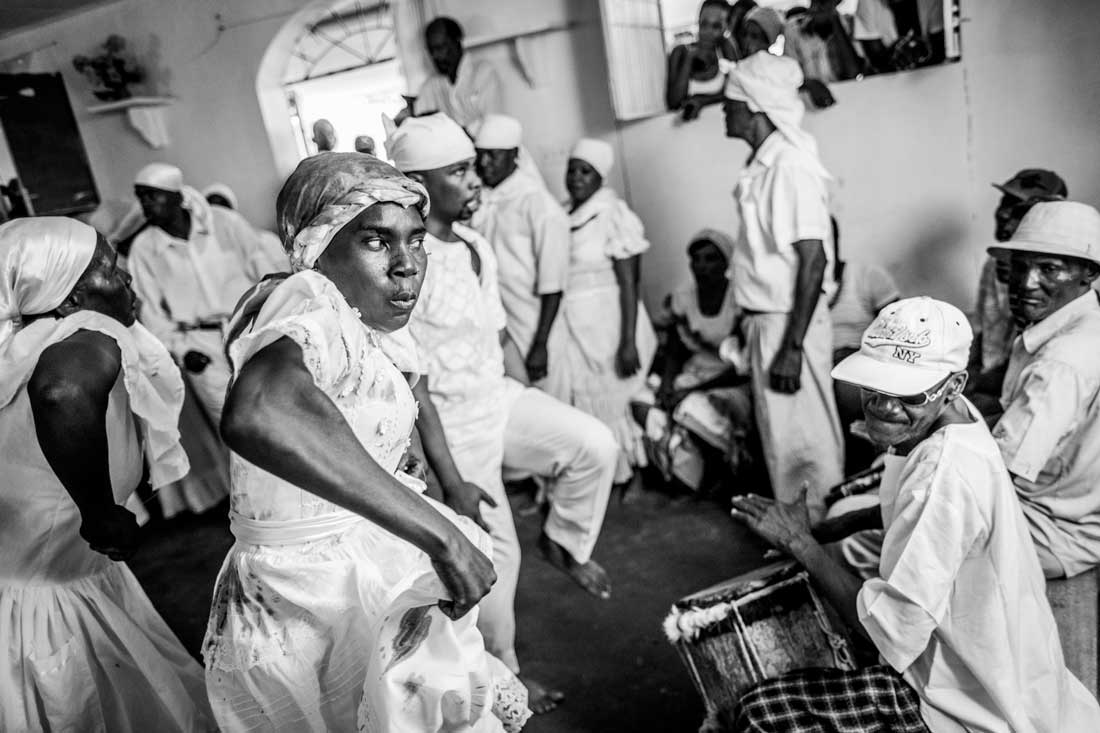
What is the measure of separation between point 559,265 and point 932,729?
9.19 feet

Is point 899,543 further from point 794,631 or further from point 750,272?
point 750,272

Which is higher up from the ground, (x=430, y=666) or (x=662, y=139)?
(x=662, y=139)

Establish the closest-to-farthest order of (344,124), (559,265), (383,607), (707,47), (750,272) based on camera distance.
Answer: (383,607)
(750,272)
(559,265)
(707,47)
(344,124)

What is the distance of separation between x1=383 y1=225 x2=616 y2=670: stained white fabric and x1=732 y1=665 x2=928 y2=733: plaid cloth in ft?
3.15

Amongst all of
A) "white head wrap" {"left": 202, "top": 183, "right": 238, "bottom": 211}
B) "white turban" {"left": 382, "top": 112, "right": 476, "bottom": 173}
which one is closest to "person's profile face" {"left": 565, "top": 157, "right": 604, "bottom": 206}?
"white turban" {"left": 382, "top": 112, "right": 476, "bottom": 173}

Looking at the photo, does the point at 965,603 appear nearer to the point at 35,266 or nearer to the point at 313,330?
the point at 313,330

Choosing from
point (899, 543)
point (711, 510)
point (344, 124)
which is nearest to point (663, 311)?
point (711, 510)

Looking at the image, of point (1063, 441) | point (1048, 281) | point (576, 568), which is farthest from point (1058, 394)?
point (576, 568)

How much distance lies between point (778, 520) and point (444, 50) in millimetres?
4242

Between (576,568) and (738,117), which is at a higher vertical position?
(738,117)

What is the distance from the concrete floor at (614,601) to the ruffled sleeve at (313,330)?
1808mm

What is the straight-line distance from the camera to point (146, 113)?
21.0ft

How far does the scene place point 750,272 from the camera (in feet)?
11.6

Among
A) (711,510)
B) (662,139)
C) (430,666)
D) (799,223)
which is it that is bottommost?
(711,510)
